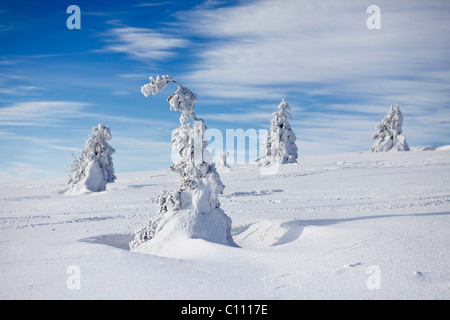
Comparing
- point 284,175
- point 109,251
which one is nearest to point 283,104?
point 284,175

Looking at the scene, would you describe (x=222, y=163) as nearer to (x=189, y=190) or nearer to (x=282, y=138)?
(x=282, y=138)

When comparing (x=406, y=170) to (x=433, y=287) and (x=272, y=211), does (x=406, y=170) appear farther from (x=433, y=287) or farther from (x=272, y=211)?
(x=433, y=287)

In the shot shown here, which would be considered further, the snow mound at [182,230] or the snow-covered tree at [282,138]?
the snow-covered tree at [282,138]

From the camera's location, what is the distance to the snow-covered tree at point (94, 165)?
30.2m

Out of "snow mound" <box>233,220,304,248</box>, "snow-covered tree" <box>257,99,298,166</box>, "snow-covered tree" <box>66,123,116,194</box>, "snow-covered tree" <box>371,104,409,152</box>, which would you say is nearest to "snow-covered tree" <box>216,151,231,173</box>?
"snow-covered tree" <box>257,99,298,166</box>

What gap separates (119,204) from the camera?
21172mm

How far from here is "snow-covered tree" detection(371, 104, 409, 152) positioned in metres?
47.8

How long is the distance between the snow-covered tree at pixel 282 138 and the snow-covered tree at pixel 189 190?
32.6m

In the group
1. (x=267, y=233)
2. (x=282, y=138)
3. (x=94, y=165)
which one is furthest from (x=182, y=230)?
(x=282, y=138)

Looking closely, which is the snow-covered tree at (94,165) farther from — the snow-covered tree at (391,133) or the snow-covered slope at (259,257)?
the snow-covered tree at (391,133)

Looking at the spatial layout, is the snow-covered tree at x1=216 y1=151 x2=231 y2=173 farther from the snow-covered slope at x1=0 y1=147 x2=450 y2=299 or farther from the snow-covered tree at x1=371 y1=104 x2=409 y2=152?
the snow-covered slope at x1=0 y1=147 x2=450 y2=299

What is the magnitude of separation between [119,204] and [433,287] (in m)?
17.0

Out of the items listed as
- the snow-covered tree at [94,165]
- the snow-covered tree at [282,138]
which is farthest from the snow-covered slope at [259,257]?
the snow-covered tree at [282,138]

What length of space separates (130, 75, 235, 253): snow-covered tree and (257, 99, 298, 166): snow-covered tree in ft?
107
